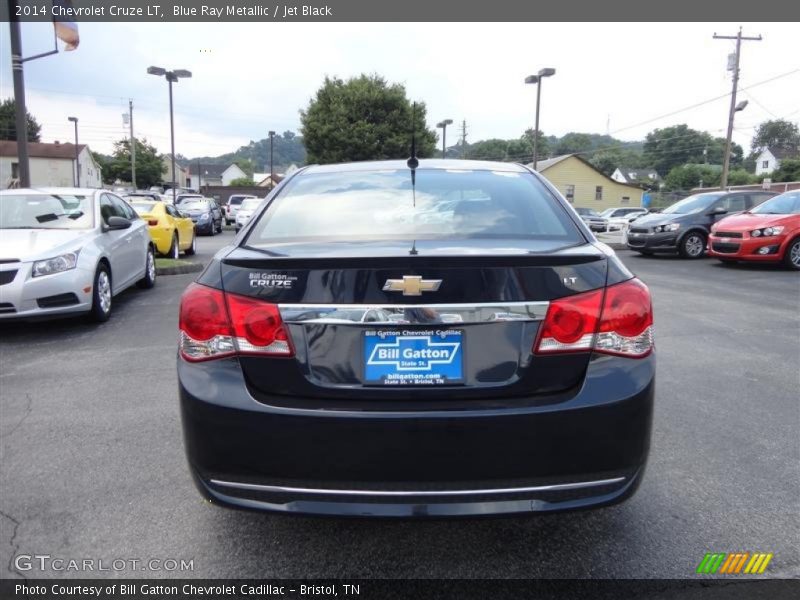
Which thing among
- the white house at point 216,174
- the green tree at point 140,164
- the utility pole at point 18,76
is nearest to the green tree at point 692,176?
the green tree at point 140,164

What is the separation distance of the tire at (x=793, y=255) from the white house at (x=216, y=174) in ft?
362

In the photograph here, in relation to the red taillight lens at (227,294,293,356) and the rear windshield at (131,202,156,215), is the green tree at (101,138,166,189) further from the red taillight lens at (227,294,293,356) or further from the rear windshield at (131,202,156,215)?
the red taillight lens at (227,294,293,356)

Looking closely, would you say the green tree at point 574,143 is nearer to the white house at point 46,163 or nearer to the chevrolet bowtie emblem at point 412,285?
the white house at point 46,163

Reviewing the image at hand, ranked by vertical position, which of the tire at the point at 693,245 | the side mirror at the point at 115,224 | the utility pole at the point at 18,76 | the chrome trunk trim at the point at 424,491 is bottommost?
the chrome trunk trim at the point at 424,491

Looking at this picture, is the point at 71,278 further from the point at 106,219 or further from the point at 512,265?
the point at 512,265

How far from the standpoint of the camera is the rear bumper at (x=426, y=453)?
2051 millimetres

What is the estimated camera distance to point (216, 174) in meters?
120

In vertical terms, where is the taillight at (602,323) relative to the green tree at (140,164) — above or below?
below

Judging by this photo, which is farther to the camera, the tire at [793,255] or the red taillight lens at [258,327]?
the tire at [793,255]

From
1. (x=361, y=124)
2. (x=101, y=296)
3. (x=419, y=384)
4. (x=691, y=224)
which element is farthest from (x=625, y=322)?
(x=361, y=124)

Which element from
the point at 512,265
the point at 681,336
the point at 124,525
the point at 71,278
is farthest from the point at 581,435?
the point at 71,278

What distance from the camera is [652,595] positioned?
225 centimetres

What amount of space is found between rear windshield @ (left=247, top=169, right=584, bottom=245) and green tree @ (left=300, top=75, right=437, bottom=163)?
121ft

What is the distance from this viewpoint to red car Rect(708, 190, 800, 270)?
11.4m
